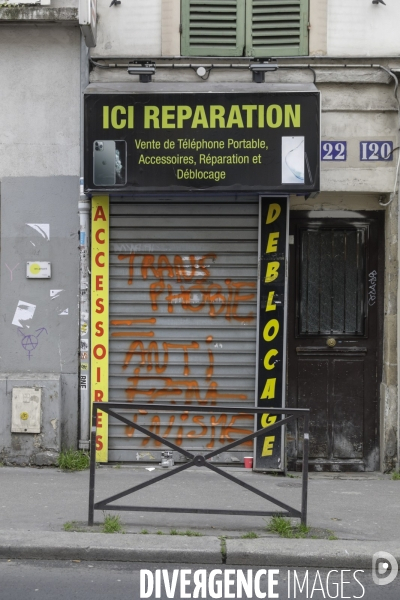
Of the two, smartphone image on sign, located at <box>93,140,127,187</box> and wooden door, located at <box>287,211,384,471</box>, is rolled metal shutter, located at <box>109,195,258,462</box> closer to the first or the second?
smartphone image on sign, located at <box>93,140,127,187</box>

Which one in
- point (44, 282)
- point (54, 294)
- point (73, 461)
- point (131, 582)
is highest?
point (44, 282)

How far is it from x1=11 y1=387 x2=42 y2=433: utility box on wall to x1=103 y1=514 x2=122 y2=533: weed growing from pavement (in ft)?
7.79

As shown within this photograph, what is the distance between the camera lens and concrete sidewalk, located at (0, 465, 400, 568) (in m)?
6.10

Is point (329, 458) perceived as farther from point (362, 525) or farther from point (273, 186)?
point (273, 186)

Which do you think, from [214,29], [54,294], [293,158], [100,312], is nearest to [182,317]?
[100,312]

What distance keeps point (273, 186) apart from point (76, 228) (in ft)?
7.38

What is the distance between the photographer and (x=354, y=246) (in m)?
9.19

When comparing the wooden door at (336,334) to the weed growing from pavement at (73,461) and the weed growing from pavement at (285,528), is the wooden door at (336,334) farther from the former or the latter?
the weed growing from pavement at (285,528)

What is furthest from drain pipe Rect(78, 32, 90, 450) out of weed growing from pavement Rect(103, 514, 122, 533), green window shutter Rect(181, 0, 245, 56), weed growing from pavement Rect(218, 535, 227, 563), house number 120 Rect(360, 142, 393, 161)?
house number 120 Rect(360, 142, 393, 161)

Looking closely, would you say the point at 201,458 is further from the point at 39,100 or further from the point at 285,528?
the point at 39,100

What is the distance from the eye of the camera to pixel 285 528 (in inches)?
257

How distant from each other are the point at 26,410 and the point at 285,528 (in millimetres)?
3468

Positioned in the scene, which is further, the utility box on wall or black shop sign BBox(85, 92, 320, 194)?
the utility box on wall

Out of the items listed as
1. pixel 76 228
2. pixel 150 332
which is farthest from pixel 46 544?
pixel 76 228
